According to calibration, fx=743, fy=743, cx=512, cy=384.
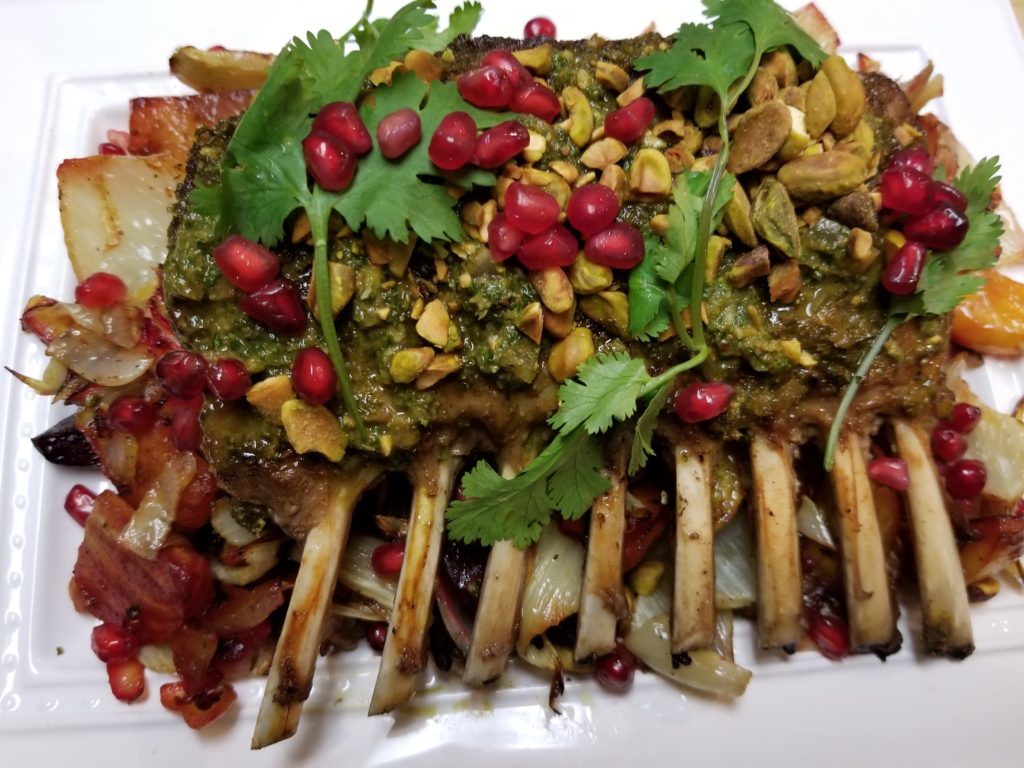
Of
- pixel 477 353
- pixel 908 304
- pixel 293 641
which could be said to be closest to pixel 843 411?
pixel 908 304

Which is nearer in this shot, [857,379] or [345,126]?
[345,126]

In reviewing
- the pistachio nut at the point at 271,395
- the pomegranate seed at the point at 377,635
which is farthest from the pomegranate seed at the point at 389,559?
the pistachio nut at the point at 271,395

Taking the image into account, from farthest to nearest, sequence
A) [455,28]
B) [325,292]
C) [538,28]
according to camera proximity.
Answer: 1. [538,28]
2. [455,28]
3. [325,292]

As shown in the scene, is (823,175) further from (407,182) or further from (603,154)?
(407,182)

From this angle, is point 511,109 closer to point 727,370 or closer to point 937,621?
point 727,370

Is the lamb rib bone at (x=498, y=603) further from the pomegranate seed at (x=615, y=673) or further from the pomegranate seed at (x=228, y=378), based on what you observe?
the pomegranate seed at (x=228, y=378)

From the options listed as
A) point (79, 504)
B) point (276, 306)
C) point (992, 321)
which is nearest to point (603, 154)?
point (276, 306)
